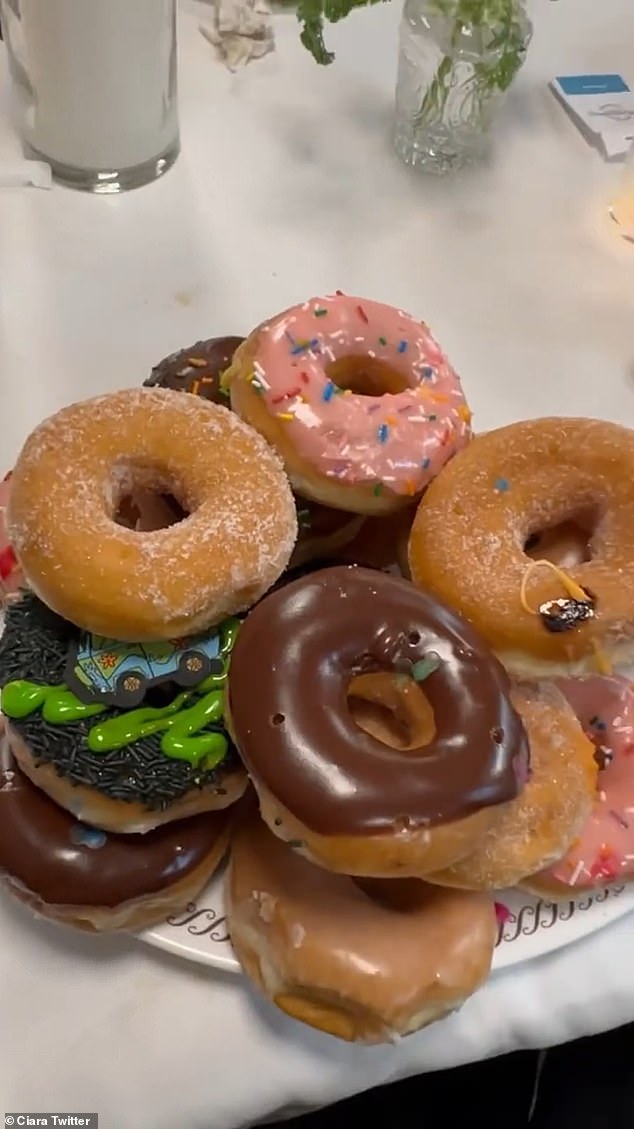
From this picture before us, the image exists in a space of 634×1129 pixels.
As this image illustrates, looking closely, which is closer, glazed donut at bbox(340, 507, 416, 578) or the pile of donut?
the pile of donut

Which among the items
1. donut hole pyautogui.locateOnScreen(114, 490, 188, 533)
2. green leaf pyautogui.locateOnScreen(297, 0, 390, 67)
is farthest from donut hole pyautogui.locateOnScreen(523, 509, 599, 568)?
green leaf pyautogui.locateOnScreen(297, 0, 390, 67)

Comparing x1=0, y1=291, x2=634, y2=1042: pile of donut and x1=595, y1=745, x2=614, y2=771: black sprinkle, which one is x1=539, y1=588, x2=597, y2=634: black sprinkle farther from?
x1=595, y1=745, x2=614, y2=771: black sprinkle

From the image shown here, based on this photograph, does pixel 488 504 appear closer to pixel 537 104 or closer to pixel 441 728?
pixel 441 728

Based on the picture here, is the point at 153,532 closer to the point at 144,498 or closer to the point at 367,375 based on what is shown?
the point at 144,498

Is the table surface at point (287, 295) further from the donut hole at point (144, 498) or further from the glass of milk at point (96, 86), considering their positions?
the donut hole at point (144, 498)

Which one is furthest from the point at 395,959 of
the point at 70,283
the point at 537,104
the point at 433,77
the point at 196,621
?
the point at 537,104

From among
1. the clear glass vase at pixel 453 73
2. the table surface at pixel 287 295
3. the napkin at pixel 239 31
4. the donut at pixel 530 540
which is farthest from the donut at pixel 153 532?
the napkin at pixel 239 31
